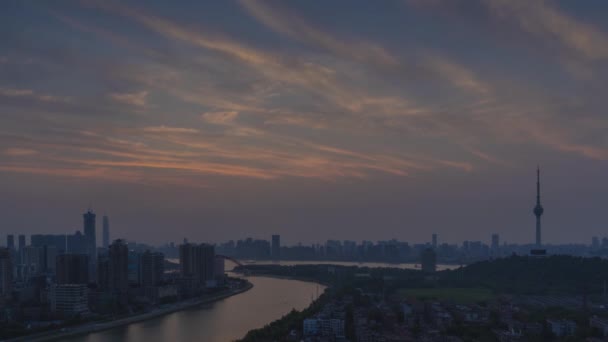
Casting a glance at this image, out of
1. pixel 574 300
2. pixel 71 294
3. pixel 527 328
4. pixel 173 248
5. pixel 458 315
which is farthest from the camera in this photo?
pixel 173 248

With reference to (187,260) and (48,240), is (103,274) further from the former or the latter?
(48,240)

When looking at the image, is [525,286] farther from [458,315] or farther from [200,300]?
[200,300]

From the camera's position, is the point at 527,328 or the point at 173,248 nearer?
the point at 527,328

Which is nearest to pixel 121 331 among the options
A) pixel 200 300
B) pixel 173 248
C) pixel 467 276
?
pixel 200 300

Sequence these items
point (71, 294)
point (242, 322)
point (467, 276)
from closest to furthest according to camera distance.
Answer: point (242, 322)
point (71, 294)
point (467, 276)

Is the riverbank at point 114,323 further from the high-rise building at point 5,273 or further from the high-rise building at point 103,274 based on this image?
the high-rise building at point 5,273

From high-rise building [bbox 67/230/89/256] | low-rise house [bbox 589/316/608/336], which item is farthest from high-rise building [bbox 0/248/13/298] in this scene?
high-rise building [bbox 67/230/89/256]
